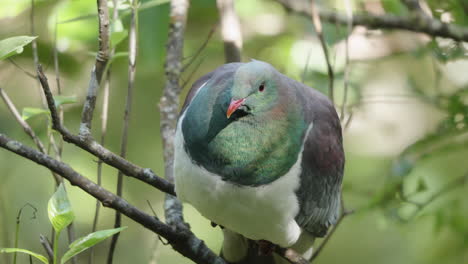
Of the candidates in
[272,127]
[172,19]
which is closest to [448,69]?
[172,19]

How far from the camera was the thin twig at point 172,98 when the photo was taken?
2373 mm

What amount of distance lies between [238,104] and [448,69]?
A: 2.76m

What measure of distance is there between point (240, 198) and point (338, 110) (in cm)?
191

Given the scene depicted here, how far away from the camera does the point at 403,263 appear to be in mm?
4516

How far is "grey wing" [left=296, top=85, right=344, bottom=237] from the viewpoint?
2.24m

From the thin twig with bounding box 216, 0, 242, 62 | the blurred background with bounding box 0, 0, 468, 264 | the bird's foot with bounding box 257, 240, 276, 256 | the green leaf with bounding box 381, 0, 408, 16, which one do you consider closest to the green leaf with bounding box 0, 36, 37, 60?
the blurred background with bounding box 0, 0, 468, 264

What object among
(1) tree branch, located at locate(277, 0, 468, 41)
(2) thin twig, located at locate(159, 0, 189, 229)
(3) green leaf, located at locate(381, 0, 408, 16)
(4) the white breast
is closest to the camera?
(4) the white breast

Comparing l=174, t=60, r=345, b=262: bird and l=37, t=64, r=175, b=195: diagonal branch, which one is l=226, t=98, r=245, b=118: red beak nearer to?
l=174, t=60, r=345, b=262: bird

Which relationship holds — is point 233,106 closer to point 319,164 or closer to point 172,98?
point 319,164

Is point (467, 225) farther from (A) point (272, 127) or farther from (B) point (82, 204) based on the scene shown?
(B) point (82, 204)

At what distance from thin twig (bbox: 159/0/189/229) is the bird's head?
0.51 metres

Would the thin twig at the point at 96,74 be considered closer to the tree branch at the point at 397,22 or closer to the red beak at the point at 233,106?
the red beak at the point at 233,106

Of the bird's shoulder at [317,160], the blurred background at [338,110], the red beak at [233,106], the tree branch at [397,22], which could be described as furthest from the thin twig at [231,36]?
the red beak at [233,106]

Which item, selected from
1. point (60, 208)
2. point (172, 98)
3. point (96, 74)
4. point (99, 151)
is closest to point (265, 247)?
point (172, 98)
